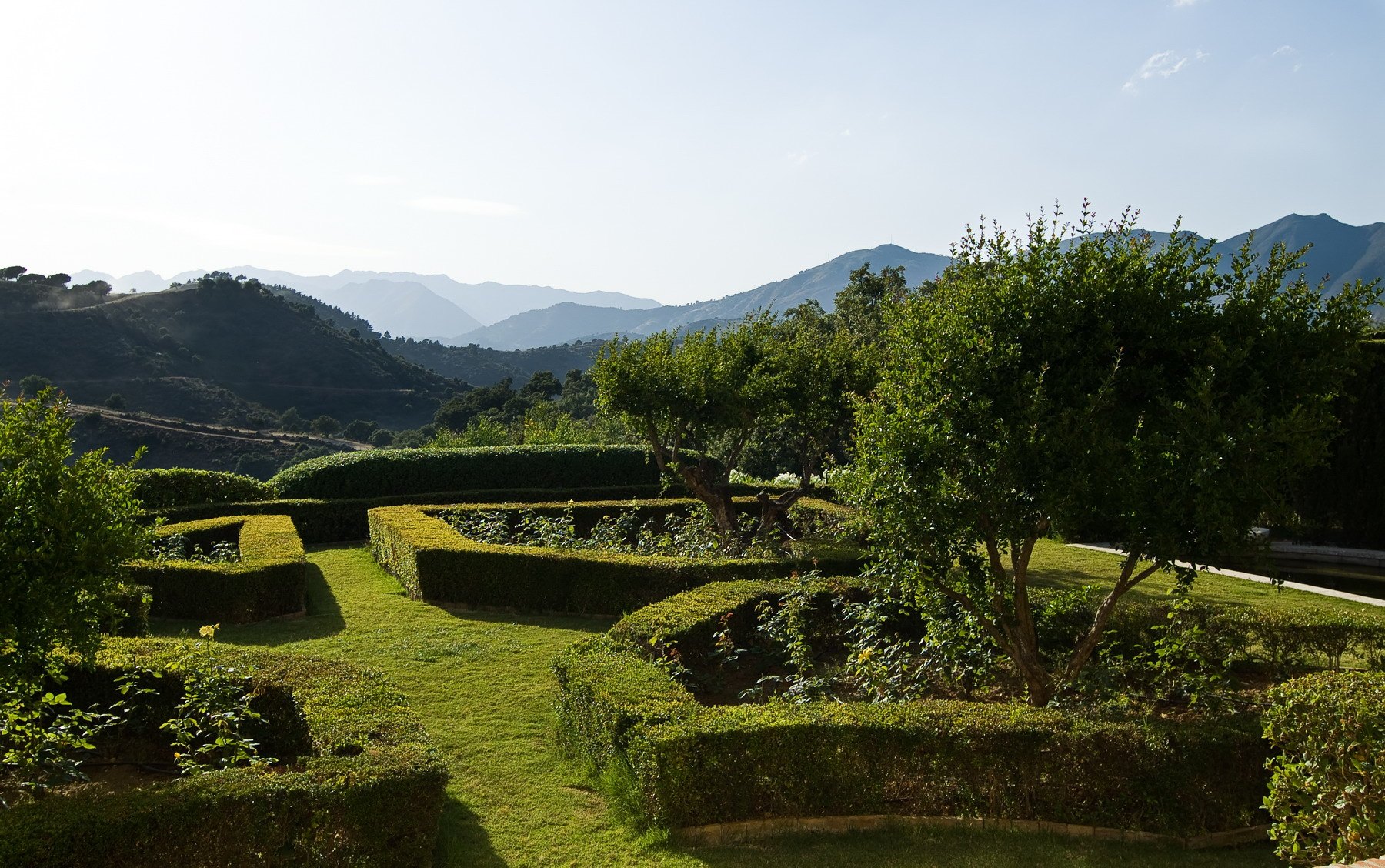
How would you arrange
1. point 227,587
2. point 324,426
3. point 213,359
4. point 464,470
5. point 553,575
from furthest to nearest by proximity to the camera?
point 213,359 < point 324,426 < point 464,470 < point 553,575 < point 227,587

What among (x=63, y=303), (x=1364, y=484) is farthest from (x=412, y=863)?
(x=63, y=303)

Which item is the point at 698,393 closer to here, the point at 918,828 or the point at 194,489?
the point at 918,828

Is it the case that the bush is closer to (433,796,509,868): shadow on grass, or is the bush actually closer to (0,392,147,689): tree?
(433,796,509,868): shadow on grass

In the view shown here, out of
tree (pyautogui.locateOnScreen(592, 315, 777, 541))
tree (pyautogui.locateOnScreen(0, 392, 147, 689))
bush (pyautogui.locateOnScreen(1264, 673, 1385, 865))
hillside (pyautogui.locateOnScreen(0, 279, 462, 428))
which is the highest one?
hillside (pyautogui.locateOnScreen(0, 279, 462, 428))

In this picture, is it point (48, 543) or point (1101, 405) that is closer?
point (48, 543)

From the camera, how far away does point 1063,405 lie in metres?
5.91

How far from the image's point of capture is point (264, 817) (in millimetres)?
4293

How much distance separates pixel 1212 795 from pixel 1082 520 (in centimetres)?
177

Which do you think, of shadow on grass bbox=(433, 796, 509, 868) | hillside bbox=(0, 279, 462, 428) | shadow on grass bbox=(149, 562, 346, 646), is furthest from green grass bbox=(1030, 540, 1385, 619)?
hillside bbox=(0, 279, 462, 428)

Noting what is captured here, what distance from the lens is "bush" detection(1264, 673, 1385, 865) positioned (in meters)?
4.03

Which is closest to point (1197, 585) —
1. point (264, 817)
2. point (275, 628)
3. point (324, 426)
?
point (264, 817)

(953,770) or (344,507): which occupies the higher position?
(344,507)

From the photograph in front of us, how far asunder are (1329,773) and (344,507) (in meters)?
16.9

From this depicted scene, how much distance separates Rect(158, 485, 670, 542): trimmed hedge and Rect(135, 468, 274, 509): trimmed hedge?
55 centimetres
